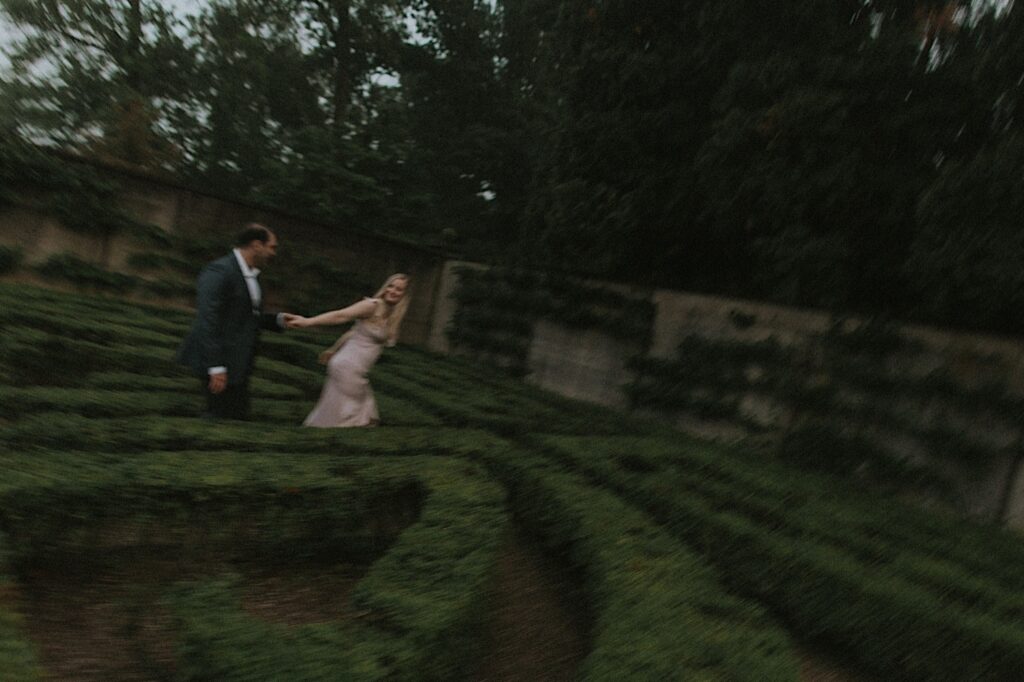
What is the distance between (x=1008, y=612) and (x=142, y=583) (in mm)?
4193

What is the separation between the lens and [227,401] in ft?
15.4

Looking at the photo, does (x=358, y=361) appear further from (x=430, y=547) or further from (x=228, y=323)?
(x=430, y=547)

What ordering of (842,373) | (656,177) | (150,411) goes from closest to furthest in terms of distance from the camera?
(150,411) → (842,373) → (656,177)

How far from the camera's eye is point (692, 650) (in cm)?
270

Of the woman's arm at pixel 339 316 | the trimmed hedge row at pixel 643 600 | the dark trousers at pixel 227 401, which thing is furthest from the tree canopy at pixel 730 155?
the dark trousers at pixel 227 401

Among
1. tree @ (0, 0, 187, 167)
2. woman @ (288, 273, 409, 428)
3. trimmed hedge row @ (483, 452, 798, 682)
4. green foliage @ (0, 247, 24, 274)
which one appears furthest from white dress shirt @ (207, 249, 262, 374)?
tree @ (0, 0, 187, 167)

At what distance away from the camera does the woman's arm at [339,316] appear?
16.0 feet

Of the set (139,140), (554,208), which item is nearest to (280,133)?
(139,140)

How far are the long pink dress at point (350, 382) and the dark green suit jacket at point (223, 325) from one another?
0.86 metres

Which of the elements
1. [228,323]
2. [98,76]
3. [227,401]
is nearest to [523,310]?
[227,401]

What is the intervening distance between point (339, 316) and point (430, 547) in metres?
2.47

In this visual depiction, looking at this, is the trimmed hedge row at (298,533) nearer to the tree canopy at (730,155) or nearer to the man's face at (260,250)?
→ the man's face at (260,250)

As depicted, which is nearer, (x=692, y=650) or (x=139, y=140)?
(x=692, y=650)

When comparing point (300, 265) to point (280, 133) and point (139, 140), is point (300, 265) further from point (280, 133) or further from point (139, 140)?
point (280, 133)
